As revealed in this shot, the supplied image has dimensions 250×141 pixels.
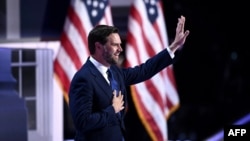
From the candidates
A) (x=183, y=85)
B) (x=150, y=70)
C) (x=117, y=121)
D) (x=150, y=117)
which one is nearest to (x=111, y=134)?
(x=117, y=121)

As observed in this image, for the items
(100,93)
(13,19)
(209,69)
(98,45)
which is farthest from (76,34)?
(100,93)

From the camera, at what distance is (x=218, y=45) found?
408 centimetres

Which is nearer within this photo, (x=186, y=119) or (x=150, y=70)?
(x=150, y=70)

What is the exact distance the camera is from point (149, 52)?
151 inches

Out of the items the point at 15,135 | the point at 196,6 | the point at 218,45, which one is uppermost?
the point at 196,6

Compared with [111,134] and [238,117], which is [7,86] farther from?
[238,117]

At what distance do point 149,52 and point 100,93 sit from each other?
5.12 feet

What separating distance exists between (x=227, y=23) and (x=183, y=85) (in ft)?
2.13

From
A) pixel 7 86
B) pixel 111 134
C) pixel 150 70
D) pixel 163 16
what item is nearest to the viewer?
Answer: pixel 111 134

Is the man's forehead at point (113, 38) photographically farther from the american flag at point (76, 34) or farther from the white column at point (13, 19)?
the white column at point (13, 19)

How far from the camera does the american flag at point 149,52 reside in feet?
12.5

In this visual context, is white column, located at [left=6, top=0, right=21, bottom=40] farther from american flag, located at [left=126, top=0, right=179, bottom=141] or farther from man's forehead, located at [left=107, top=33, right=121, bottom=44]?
man's forehead, located at [left=107, top=33, right=121, bottom=44]

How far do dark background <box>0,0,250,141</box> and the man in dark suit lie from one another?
153 centimetres

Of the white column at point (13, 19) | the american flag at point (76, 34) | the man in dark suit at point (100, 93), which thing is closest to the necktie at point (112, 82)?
the man in dark suit at point (100, 93)
